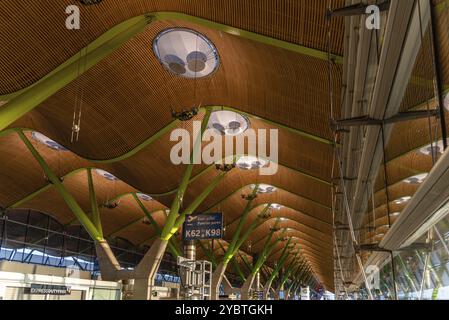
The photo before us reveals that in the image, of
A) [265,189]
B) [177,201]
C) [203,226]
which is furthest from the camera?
[265,189]

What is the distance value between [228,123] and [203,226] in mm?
6982

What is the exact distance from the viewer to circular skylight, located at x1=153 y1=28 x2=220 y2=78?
20844 mm

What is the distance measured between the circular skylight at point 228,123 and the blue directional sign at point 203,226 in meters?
6.01

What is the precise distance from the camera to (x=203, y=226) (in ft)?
93.0

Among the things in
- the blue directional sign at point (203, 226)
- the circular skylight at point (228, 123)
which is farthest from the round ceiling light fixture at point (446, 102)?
the circular skylight at point (228, 123)

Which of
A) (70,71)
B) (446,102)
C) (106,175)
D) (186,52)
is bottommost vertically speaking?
(446,102)

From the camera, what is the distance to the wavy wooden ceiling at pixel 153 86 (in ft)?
52.0

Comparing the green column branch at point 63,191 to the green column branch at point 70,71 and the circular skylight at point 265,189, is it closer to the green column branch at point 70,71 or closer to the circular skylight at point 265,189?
the green column branch at point 70,71

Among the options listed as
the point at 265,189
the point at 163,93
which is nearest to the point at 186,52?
the point at 163,93

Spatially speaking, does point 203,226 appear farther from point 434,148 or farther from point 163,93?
point 434,148

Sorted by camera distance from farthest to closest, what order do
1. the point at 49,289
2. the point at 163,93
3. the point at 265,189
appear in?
the point at 265,189
the point at 49,289
the point at 163,93

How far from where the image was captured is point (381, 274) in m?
11.8

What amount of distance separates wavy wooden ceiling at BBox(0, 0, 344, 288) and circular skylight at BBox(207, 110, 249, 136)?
0.82 meters
